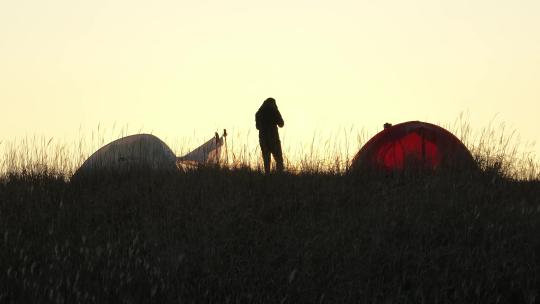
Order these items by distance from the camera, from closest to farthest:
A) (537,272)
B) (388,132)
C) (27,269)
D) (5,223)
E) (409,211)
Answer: (27,269), (537,272), (5,223), (409,211), (388,132)

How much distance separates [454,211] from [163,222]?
3.77 metres

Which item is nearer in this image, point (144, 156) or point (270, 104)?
point (144, 156)

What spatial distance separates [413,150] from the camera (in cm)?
1455

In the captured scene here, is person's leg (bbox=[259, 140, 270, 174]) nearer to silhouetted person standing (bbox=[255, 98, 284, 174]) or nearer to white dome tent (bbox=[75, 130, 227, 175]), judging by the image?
silhouetted person standing (bbox=[255, 98, 284, 174])

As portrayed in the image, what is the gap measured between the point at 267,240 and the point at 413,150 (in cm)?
609

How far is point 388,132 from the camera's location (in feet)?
48.9

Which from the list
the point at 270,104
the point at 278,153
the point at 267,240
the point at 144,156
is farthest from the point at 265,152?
the point at 267,240

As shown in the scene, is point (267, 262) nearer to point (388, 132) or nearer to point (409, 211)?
point (409, 211)

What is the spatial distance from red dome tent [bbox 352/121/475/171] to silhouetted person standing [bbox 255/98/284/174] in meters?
1.82

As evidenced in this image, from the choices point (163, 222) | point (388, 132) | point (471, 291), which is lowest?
point (471, 291)

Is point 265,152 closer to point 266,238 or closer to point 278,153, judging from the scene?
point 278,153

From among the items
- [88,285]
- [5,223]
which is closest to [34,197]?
[5,223]

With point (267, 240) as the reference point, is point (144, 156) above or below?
above

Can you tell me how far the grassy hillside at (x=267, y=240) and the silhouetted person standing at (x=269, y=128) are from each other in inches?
115
